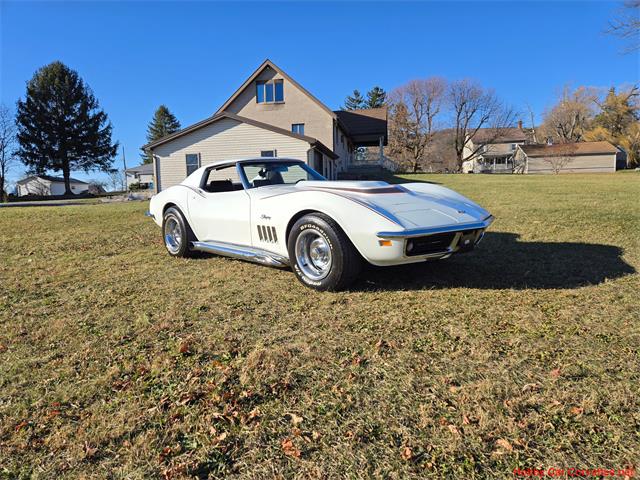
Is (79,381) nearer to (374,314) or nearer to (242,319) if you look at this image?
(242,319)

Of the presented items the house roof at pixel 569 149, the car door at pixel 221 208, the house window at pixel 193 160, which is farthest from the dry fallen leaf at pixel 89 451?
the house roof at pixel 569 149

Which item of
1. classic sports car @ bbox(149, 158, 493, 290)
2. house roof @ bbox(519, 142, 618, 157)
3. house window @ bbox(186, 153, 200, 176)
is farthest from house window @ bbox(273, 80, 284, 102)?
house roof @ bbox(519, 142, 618, 157)

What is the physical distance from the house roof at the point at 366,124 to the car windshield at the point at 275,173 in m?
27.7

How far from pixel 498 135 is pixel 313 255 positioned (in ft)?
192

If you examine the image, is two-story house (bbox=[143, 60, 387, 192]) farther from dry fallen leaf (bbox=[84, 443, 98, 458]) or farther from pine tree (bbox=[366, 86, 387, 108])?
pine tree (bbox=[366, 86, 387, 108])

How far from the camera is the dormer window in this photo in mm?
25422

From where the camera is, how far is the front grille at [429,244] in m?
3.41

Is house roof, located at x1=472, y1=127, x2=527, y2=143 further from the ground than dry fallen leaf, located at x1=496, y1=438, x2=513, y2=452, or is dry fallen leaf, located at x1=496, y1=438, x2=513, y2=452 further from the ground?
house roof, located at x1=472, y1=127, x2=527, y2=143

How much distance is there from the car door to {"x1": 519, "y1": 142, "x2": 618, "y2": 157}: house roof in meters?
55.7

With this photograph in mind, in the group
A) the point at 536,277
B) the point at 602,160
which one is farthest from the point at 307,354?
the point at 602,160

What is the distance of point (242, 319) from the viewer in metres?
3.22

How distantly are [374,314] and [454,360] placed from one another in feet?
2.90

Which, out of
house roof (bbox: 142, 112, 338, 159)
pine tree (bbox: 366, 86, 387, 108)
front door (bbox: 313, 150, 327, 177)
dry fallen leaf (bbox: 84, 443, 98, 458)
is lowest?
dry fallen leaf (bbox: 84, 443, 98, 458)

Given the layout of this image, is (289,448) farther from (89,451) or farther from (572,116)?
(572,116)
